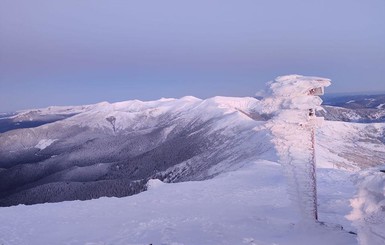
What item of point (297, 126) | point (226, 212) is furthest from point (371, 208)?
point (226, 212)

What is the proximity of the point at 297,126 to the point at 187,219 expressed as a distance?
28.4 feet

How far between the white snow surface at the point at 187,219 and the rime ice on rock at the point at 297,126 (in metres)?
1.75

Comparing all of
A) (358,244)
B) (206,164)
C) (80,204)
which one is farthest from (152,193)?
(206,164)

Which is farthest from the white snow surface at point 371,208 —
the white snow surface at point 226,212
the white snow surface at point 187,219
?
the white snow surface at point 187,219

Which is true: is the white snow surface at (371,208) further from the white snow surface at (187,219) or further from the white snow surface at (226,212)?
the white snow surface at (187,219)

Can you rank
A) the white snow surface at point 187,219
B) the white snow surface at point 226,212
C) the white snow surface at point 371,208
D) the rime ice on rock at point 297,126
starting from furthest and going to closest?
1. the white snow surface at point 187,219
2. the white snow surface at point 226,212
3. the rime ice on rock at point 297,126
4. the white snow surface at point 371,208

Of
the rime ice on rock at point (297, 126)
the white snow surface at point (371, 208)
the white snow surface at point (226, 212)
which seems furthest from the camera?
the white snow surface at point (226, 212)

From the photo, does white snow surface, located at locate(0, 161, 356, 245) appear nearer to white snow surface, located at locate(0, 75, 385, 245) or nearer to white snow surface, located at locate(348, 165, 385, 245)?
white snow surface, located at locate(0, 75, 385, 245)

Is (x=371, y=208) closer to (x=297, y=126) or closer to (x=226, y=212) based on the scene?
(x=297, y=126)

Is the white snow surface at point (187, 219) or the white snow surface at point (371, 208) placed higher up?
the white snow surface at point (371, 208)

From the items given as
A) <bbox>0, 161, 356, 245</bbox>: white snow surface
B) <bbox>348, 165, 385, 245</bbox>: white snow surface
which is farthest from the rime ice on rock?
<bbox>348, 165, 385, 245</bbox>: white snow surface

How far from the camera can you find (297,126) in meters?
19.1

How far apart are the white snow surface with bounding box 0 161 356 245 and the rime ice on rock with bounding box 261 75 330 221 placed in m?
1.75

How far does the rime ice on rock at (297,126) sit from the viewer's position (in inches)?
707
